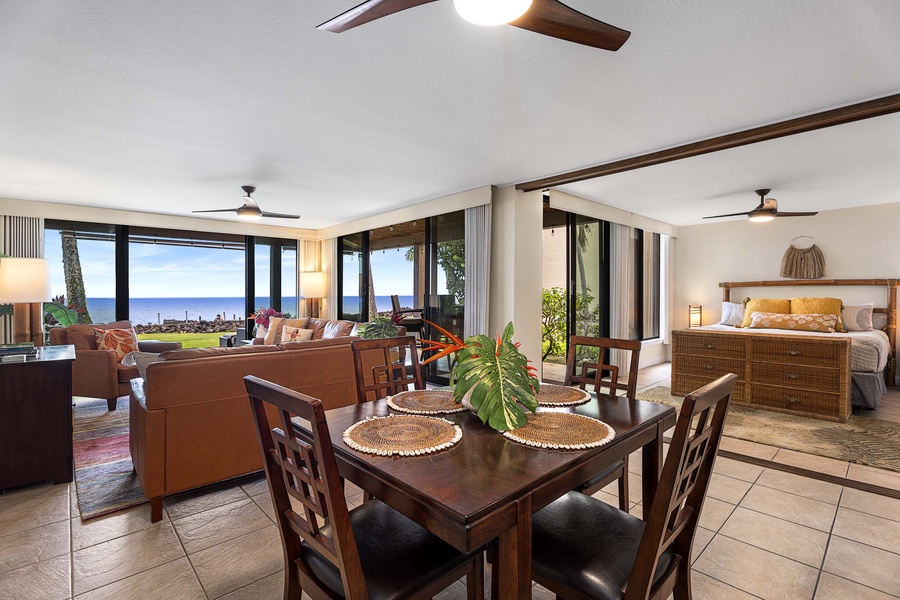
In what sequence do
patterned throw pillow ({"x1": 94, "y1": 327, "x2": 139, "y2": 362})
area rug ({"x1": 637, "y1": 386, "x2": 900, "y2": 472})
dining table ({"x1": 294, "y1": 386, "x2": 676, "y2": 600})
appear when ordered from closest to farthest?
dining table ({"x1": 294, "y1": 386, "x2": 676, "y2": 600})
area rug ({"x1": 637, "y1": 386, "x2": 900, "y2": 472})
patterned throw pillow ({"x1": 94, "y1": 327, "x2": 139, "y2": 362})

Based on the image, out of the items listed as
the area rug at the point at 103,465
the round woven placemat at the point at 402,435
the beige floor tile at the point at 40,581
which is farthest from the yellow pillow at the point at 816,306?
the beige floor tile at the point at 40,581

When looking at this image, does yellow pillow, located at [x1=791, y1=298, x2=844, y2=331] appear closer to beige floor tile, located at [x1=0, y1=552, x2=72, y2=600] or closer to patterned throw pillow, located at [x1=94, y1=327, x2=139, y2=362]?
beige floor tile, located at [x1=0, y1=552, x2=72, y2=600]

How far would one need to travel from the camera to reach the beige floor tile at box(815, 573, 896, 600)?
1.79 meters

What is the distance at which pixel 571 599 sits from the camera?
1.21 m

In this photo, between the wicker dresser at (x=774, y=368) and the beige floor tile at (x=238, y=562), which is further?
the wicker dresser at (x=774, y=368)

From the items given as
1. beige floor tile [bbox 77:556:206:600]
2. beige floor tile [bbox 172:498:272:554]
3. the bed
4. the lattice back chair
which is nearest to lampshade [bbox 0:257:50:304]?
beige floor tile [bbox 172:498:272:554]

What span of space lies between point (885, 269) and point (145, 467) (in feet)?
26.5

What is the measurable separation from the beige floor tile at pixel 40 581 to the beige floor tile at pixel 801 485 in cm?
377

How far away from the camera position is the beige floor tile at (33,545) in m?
2.01

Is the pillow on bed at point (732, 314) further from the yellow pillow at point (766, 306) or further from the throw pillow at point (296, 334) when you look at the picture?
the throw pillow at point (296, 334)

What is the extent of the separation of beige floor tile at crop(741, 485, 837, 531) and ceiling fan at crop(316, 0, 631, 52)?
2613 millimetres

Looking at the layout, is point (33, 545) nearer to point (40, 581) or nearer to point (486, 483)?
point (40, 581)

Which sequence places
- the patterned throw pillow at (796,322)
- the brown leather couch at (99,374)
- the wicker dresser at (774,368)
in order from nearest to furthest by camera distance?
the wicker dresser at (774,368) → the brown leather couch at (99,374) → the patterned throw pillow at (796,322)

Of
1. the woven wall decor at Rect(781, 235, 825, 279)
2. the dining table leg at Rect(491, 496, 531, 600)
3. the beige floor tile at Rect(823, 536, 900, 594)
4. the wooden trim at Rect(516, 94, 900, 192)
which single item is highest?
the wooden trim at Rect(516, 94, 900, 192)
